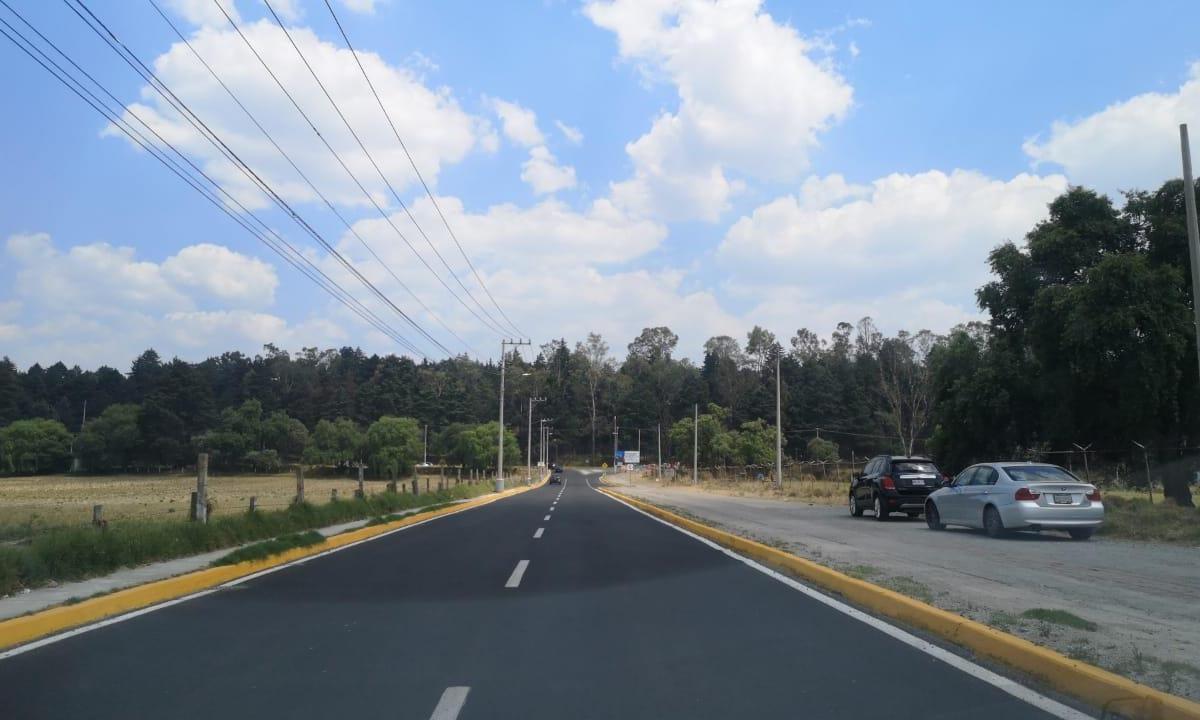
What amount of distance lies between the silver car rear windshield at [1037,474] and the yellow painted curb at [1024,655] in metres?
7.12

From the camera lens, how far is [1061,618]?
700cm

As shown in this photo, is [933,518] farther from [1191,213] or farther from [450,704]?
[450,704]

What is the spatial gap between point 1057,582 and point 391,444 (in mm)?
99091

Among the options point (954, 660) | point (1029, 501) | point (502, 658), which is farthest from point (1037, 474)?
point (502, 658)

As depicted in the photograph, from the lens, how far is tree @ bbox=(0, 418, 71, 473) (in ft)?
252

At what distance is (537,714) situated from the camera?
16.5 ft

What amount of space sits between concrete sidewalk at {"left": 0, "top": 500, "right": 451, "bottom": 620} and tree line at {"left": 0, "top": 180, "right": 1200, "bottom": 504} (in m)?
21.6

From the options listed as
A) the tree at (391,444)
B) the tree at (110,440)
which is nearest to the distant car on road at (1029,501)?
the tree at (391,444)

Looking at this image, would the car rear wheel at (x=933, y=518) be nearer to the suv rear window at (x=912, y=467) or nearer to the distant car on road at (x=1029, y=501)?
the distant car on road at (x=1029, y=501)

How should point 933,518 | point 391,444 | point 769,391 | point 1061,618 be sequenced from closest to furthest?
point 1061,618 → point 933,518 → point 391,444 → point 769,391

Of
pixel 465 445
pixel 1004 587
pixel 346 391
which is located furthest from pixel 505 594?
pixel 346 391

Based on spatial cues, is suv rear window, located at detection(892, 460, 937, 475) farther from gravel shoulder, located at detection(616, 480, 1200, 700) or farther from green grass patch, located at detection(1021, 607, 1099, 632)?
green grass patch, located at detection(1021, 607, 1099, 632)

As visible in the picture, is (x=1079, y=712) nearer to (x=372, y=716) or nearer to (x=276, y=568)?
(x=372, y=716)

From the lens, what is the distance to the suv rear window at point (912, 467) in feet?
70.5
